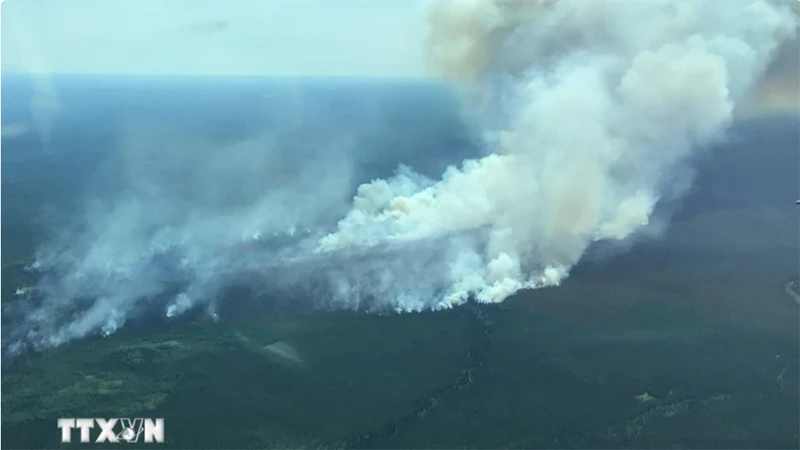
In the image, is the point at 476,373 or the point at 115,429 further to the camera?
the point at 476,373

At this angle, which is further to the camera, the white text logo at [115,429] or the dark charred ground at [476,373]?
the dark charred ground at [476,373]

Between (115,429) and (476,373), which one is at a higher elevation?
(476,373)

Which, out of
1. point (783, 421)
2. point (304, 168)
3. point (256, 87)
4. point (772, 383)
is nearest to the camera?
point (783, 421)

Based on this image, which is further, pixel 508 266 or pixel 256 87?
pixel 256 87

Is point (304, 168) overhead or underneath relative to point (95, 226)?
overhead

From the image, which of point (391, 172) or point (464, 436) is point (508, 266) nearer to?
point (464, 436)

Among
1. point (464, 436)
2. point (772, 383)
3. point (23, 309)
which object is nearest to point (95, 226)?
point (23, 309)

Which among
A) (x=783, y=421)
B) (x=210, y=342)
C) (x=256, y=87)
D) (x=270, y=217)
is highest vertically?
(x=256, y=87)

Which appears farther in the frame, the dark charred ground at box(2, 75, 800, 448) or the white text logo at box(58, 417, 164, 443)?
the dark charred ground at box(2, 75, 800, 448)
